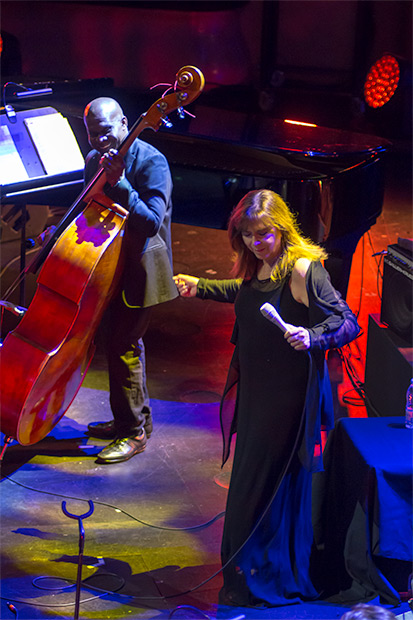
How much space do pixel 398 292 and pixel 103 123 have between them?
1.70 meters

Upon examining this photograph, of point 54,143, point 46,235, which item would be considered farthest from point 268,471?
point 54,143

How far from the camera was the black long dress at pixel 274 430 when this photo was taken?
2672 mm

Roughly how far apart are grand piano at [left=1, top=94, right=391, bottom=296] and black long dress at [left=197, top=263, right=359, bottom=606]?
1.67 metres

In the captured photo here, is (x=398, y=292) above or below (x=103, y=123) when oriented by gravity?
below

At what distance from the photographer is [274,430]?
9.13 feet

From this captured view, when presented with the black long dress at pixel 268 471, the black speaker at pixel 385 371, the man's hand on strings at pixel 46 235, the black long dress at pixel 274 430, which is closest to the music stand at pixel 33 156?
the man's hand on strings at pixel 46 235

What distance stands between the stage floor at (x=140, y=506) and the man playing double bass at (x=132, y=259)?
141 millimetres

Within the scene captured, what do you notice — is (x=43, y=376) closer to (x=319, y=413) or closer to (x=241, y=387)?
(x=241, y=387)

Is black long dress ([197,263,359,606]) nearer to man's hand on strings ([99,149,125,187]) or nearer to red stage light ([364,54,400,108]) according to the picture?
man's hand on strings ([99,149,125,187])

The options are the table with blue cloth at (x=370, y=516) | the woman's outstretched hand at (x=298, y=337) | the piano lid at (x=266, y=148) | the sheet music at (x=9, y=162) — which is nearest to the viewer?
the woman's outstretched hand at (x=298, y=337)

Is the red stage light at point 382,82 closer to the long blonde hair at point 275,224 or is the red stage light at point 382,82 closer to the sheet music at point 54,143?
the sheet music at point 54,143

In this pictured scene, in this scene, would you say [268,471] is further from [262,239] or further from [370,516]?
[262,239]

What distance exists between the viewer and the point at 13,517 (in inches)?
136

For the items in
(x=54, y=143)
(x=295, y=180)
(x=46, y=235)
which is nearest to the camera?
(x=46, y=235)
